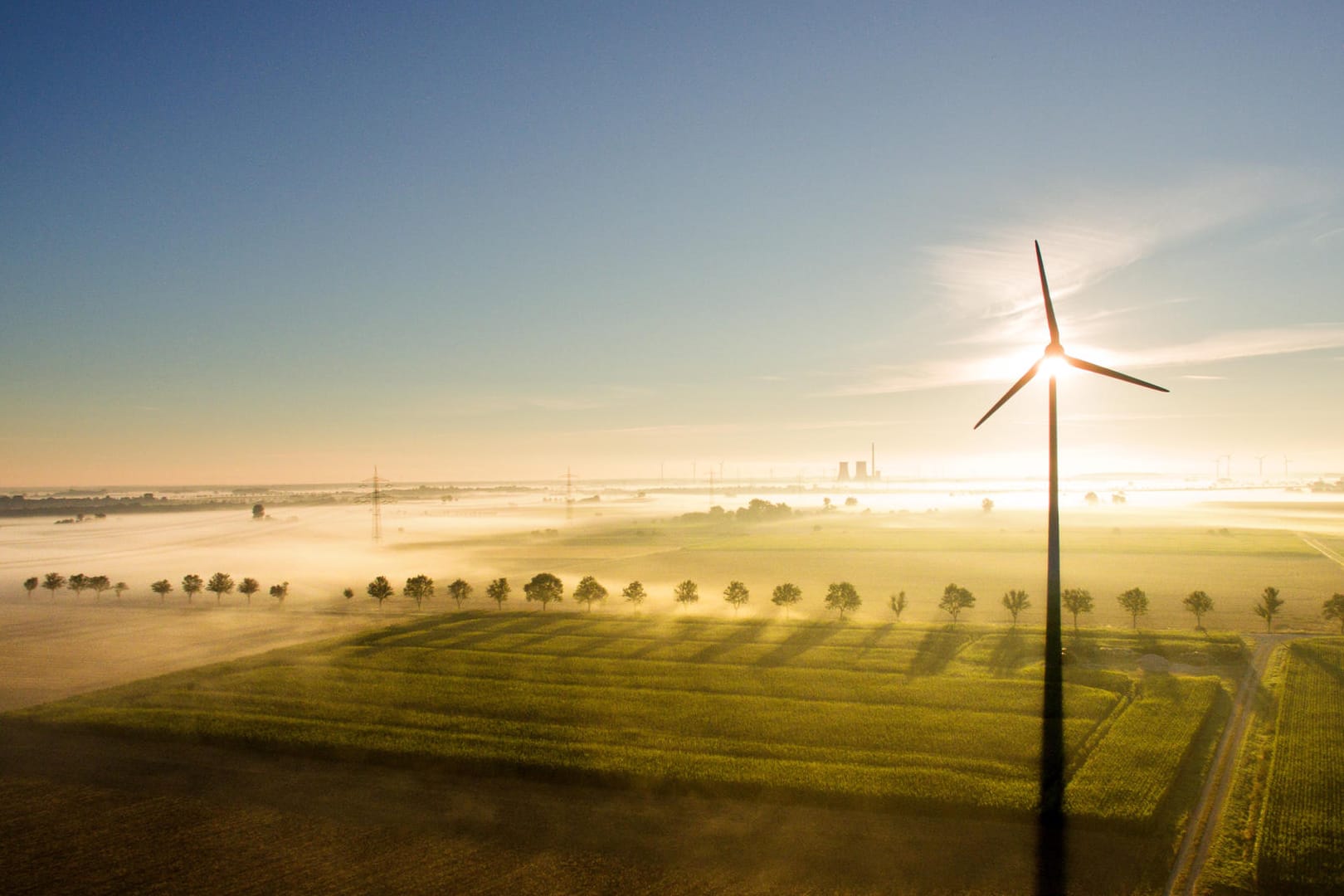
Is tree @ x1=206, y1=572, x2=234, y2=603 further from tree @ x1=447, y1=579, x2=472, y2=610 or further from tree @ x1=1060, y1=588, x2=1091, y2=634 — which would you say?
tree @ x1=1060, y1=588, x2=1091, y2=634

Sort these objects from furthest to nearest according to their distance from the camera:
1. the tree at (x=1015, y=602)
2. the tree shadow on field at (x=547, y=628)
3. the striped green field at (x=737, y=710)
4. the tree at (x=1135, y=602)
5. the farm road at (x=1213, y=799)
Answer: the tree at (x=1135, y=602) → the tree at (x=1015, y=602) → the tree shadow on field at (x=547, y=628) → the striped green field at (x=737, y=710) → the farm road at (x=1213, y=799)

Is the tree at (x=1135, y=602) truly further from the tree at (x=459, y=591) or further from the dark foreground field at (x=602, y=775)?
the tree at (x=459, y=591)

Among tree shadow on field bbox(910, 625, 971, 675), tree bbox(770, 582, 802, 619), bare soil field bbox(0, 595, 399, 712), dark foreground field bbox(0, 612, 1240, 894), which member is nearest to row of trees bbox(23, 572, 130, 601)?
bare soil field bbox(0, 595, 399, 712)

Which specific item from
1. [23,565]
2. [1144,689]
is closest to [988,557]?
[1144,689]

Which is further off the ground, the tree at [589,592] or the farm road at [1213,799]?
the tree at [589,592]

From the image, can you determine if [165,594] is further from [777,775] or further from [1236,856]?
[1236,856]

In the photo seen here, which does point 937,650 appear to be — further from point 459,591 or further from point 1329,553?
point 1329,553

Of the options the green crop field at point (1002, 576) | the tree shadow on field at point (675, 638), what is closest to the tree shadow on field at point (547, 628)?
the tree shadow on field at point (675, 638)
